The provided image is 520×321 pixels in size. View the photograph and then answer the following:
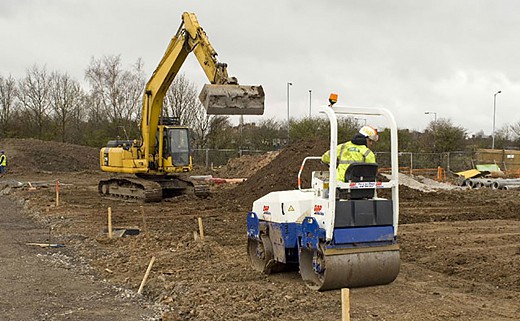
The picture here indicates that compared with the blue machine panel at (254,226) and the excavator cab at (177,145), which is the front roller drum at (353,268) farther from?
the excavator cab at (177,145)

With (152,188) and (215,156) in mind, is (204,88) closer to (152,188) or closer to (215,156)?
(152,188)

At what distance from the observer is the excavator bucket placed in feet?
47.4

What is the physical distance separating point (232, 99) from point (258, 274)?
686cm

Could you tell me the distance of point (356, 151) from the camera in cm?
744

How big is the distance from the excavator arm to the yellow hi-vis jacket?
7.38 metres

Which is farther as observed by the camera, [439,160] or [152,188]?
[439,160]

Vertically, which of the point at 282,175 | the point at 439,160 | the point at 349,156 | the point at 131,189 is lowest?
the point at 131,189

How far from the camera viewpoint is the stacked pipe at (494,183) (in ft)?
86.0

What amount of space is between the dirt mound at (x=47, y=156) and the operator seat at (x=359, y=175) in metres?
35.7

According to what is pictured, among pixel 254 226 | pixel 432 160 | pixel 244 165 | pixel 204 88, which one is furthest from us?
pixel 432 160

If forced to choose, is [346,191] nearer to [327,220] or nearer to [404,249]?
[327,220]

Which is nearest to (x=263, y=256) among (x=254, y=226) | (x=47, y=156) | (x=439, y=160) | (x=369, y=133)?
(x=254, y=226)

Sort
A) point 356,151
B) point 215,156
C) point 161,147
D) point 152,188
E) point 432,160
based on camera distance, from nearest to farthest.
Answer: point 356,151, point 152,188, point 161,147, point 432,160, point 215,156

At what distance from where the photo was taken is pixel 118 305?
7484 millimetres
